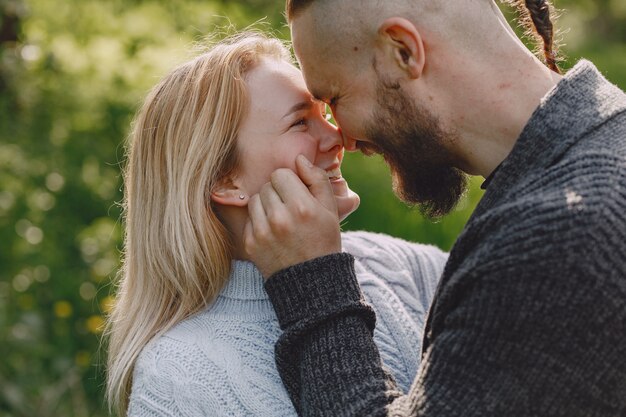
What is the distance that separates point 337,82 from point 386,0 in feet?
0.84

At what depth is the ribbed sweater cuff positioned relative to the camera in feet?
7.00

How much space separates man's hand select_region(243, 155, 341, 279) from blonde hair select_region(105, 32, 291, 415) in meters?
→ 0.18

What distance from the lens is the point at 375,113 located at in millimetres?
2307

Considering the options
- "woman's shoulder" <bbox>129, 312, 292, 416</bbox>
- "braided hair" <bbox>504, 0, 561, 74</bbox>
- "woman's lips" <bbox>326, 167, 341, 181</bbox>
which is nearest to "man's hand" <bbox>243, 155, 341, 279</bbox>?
"woman's lips" <bbox>326, 167, 341, 181</bbox>

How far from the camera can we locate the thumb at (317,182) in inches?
93.0

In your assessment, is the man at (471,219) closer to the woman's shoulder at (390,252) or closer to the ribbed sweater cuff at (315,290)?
the ribbed sweater cuff at (315,290)

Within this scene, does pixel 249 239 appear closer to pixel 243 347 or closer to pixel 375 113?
pixel 243 347

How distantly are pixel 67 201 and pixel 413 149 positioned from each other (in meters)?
2.86

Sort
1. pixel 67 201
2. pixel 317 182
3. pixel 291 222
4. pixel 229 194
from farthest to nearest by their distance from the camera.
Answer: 1. pixel 67 201
2. pixel 229 194
3. pixel 317 182
4. pixel 291 222

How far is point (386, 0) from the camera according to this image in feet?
7.27

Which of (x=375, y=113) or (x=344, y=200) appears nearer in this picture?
(x=375, y=113)

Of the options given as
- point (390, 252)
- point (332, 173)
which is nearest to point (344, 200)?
point (332, 173)

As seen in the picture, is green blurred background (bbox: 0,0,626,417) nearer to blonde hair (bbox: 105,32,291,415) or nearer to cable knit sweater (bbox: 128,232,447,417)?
cable knit sweater (bbox: 128,232,447,417)

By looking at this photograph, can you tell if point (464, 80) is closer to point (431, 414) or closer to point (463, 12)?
point (463, 12)
